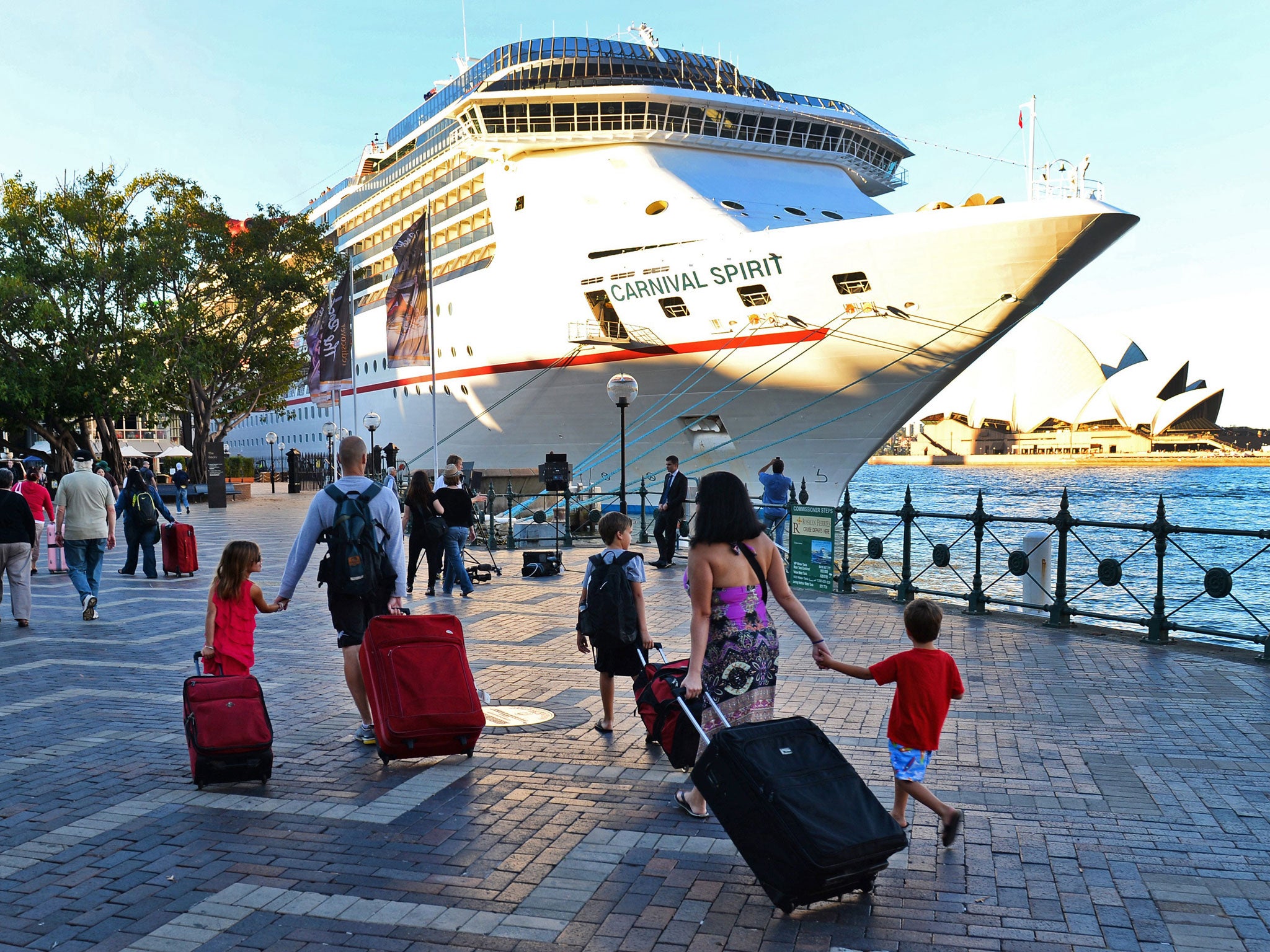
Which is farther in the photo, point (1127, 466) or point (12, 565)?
point (1127, 466)

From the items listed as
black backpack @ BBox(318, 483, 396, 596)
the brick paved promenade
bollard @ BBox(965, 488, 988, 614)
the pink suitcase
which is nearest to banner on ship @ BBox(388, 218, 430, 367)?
the pink suitcase

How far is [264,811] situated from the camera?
16.6 ft

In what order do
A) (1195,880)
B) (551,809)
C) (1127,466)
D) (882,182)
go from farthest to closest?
1. (1127,466)
2. (882,182)
3. (551,809)
4. (1195,880)

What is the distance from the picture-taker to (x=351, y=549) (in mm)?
5777

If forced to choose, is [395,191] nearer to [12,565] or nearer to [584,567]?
[584,567]

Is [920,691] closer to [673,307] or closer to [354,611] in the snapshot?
[354,611]

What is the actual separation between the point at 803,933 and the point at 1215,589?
23.2 feet

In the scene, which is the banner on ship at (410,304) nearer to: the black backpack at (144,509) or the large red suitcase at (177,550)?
the large red suitcase at (177,550)

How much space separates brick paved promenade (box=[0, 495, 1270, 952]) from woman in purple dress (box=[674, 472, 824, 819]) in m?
0.71

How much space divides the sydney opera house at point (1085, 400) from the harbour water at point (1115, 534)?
9.96 ft

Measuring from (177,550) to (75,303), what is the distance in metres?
25.3

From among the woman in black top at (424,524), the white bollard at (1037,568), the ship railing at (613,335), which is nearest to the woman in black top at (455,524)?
the woman in black top at (424,524)

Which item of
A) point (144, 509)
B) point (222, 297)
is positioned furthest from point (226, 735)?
point (222, 297)

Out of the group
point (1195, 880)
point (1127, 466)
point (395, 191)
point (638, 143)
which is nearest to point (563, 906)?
point (1195, 880)
